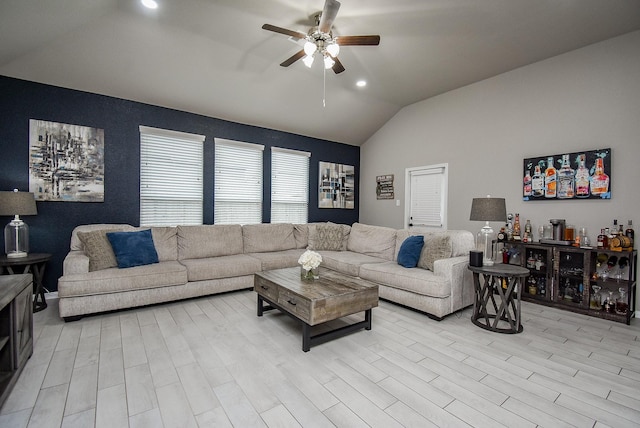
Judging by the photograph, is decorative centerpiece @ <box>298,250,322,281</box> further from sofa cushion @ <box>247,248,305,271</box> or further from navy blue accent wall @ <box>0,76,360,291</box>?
navy blue accent wall @ <box>0,76,360,291</box>

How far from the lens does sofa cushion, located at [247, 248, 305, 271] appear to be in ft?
13.5

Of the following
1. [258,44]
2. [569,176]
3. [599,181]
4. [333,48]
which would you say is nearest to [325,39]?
[333,48]

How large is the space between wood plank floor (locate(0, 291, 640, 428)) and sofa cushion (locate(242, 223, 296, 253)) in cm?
171

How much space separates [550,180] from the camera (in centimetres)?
374

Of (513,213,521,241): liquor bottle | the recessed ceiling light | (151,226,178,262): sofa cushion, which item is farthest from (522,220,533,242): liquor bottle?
the recessed ceiling light

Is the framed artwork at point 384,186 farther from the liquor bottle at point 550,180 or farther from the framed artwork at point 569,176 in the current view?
the liquor bottle at point 550,180

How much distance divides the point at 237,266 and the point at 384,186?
352 centimetres

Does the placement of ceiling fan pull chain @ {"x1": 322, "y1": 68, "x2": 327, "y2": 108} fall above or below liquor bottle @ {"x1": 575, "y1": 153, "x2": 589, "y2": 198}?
above

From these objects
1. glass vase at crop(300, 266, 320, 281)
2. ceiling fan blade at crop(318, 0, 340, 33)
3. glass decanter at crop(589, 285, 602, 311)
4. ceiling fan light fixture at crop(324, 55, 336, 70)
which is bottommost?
glass decanter at crop(589, 285, 602, 311)

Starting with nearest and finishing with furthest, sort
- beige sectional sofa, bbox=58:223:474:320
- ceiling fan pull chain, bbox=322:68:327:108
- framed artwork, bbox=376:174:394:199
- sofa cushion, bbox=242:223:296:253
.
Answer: beige sectional sofa, bbox=58:223:474:320, ceiling fan pull chain, bbox=322:68:327:108, sofa cushion, bbox=242:223:296:253, framed artwork, bbox=376:174:394:199

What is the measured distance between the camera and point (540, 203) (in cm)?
386

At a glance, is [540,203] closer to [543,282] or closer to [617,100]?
[543,282]

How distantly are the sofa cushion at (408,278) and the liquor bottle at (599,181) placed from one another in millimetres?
2179

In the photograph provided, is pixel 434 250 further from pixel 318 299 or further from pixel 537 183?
pixel 537 183
